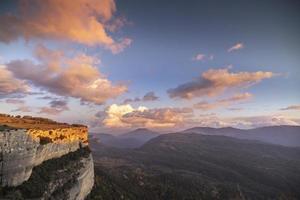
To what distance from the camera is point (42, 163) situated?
41.5m

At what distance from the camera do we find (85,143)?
7144cm

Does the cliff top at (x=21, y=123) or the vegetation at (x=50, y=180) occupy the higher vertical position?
the cliff top at (x=21, y=123)

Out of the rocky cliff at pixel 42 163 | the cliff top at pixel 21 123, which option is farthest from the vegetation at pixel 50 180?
the cliff top at pixel 21 123

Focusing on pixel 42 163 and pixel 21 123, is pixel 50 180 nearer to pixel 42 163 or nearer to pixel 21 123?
pixel 42 163

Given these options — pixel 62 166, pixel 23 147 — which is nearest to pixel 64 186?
pixel 62 166

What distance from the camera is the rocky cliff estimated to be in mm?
28927

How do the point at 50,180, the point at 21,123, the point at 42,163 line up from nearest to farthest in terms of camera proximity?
the point at 50,180
the point at 42,163
the point at 21,123

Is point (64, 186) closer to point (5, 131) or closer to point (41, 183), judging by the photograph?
point (41, 183)

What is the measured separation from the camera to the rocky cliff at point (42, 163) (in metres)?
28.9

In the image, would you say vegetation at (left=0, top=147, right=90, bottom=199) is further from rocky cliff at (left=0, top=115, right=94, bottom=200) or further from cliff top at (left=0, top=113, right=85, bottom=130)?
cliff top at (left=0, top=113, right=85, bottom=130)

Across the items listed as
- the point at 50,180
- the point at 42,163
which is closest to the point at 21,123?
the point at 42,163

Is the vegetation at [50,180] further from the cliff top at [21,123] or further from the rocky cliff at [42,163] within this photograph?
the cliff top at [21,123]

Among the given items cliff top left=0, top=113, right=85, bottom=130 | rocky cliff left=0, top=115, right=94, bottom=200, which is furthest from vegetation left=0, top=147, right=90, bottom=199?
cliff top left=0, top=113, right=85, bottom=130

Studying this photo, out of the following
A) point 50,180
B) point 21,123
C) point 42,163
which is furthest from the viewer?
point 21,123
